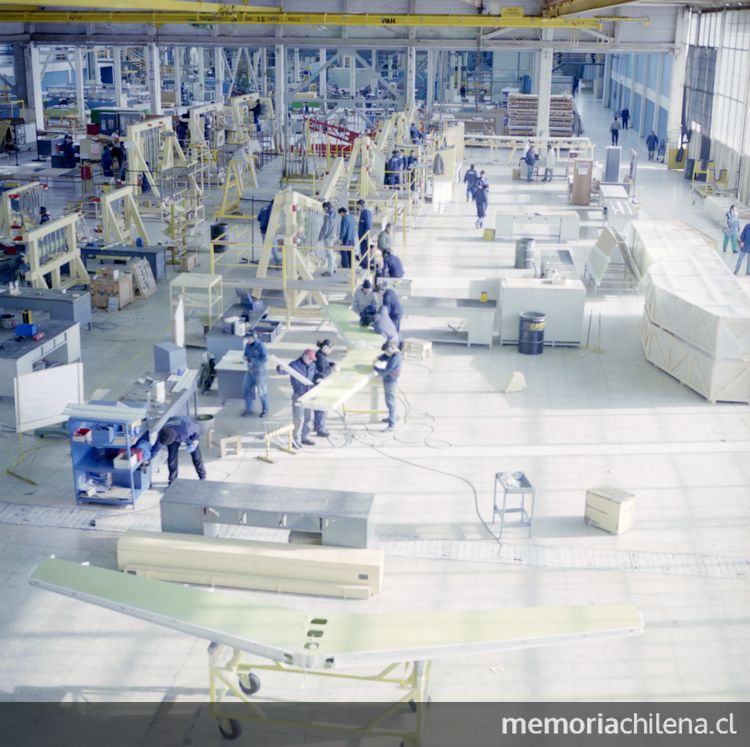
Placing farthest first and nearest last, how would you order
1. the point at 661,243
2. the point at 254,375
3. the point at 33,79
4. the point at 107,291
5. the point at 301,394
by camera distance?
the point at 33,79 < the point at 661,243 < the point at 107,291 < the point at 254,375 < the point at 301,394

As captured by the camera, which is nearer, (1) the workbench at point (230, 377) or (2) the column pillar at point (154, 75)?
(1) the workbench at point (230, 377)

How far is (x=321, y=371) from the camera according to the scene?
1533 cm

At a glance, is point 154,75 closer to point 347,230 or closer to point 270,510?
point 347,230

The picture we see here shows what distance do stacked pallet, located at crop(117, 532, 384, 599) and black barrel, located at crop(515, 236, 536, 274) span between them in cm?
1513

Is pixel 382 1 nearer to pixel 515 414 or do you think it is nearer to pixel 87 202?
pixel 87 202

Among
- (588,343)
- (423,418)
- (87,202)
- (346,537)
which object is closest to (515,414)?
(423,418)

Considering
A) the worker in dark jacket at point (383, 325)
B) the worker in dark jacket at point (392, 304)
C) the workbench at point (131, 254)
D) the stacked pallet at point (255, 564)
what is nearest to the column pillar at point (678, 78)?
the workbench at point (131, 254)

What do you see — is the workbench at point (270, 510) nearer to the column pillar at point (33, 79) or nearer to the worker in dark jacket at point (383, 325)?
the worker in dark jacket at point (383, 325)

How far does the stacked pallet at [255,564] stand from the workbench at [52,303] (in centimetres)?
917

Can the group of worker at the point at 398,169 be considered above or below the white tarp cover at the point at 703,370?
above

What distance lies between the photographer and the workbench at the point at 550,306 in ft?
63.8

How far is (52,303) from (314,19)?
2297 centimetres

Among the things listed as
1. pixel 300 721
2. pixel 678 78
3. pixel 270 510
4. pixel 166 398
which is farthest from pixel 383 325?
pixel 678 78

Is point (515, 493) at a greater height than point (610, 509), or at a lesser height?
greater
